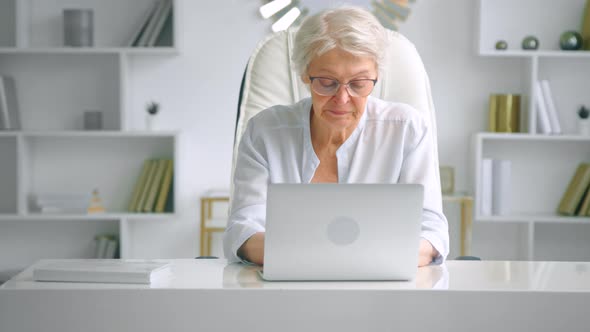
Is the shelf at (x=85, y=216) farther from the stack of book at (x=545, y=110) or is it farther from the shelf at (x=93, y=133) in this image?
the stack of book at (x=545, y=110)

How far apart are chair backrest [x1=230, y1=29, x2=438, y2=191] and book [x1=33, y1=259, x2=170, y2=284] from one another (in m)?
0.84

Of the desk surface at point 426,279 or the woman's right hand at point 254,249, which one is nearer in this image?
the desk surface at point 426,279

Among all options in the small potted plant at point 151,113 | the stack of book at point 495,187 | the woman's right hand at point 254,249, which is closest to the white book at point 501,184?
the stack of book at point 495,187

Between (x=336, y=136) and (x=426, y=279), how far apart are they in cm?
68

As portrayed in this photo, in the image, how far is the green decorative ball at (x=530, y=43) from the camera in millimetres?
3514

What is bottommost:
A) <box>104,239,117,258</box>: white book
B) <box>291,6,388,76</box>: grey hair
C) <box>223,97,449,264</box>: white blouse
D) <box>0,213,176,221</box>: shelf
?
<box>104,239,117,258</box>: white book

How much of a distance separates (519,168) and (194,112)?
1583 millimetres

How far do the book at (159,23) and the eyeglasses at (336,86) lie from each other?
197 cm

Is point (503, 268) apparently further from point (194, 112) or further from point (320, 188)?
point (194, 112)

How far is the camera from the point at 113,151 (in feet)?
12.2

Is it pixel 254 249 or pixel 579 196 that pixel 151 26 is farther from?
pixel 254 249

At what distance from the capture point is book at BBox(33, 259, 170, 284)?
1.23 meters

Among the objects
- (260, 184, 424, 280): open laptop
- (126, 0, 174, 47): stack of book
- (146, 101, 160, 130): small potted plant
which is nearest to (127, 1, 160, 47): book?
(126, 0, 174, 47): stack of book

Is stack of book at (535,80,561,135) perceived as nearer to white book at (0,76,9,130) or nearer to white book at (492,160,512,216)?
white book at (492,160,512,216)
